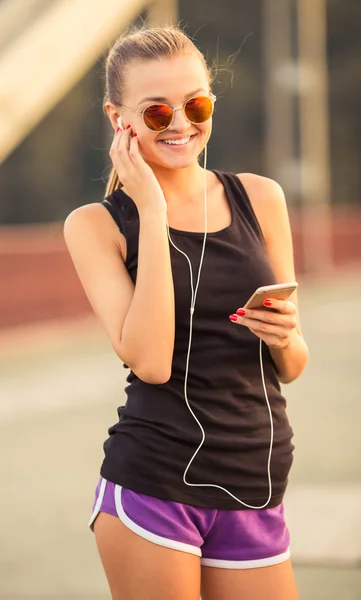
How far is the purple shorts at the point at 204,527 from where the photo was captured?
242cm

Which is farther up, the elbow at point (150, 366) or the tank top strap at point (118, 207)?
the tank top strap at point (118, 207)

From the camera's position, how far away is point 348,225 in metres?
28.2

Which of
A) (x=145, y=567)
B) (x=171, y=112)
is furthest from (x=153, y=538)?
(x=171, y=112)

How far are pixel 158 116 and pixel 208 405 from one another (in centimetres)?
59

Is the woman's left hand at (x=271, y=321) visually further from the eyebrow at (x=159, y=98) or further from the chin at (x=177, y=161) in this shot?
the eyebrow at (x=159, y=98)

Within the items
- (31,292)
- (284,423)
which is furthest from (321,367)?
(284,423)

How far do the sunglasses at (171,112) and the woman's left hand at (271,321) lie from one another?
1.36ft

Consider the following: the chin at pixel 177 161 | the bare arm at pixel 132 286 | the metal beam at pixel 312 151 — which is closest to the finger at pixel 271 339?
the bare arm at pixel 132 286

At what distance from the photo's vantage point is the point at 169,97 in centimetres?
253

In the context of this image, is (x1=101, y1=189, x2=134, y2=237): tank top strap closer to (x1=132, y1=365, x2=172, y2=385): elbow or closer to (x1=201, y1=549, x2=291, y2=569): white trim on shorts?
(x1=132, y1=365, x2=172, y2=385): elbow

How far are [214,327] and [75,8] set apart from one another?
6.74 m

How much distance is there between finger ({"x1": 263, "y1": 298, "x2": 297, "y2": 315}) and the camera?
7.92ft

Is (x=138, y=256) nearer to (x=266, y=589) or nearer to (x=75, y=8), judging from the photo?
(x=266, y=589)

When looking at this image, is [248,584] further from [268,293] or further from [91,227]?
[91,227]
